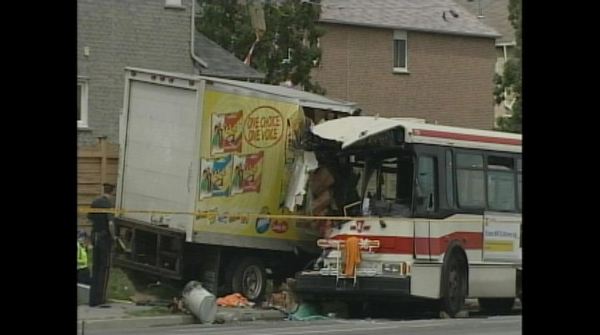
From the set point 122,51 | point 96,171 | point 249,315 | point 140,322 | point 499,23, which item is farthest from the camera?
point 499,23

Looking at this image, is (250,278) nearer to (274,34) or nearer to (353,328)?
(353,328)

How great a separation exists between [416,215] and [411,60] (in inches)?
780

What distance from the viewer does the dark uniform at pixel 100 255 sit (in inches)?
740

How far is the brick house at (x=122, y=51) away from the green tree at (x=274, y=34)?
6.36ft

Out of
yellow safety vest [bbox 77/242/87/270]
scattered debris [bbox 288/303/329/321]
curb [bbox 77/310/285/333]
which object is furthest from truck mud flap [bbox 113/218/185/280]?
scattered debris [bbox 288/303/329/321]

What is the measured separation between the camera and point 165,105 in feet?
66.9

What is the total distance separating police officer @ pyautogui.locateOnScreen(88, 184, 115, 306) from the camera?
741 inches

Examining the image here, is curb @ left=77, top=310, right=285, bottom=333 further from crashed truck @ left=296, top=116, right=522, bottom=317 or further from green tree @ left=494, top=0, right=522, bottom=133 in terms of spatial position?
green tree @ left=494, top=0, right=522, bottom=133

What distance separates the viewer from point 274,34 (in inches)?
1234

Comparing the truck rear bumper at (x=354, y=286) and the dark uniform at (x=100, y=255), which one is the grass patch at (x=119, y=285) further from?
the truck rear bumper at (x=354, y=286)

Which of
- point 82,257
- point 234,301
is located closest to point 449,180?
point 234,301

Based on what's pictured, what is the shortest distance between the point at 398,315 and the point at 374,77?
18518 mm

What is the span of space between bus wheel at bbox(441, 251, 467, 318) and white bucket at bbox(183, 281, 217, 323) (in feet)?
11.5
